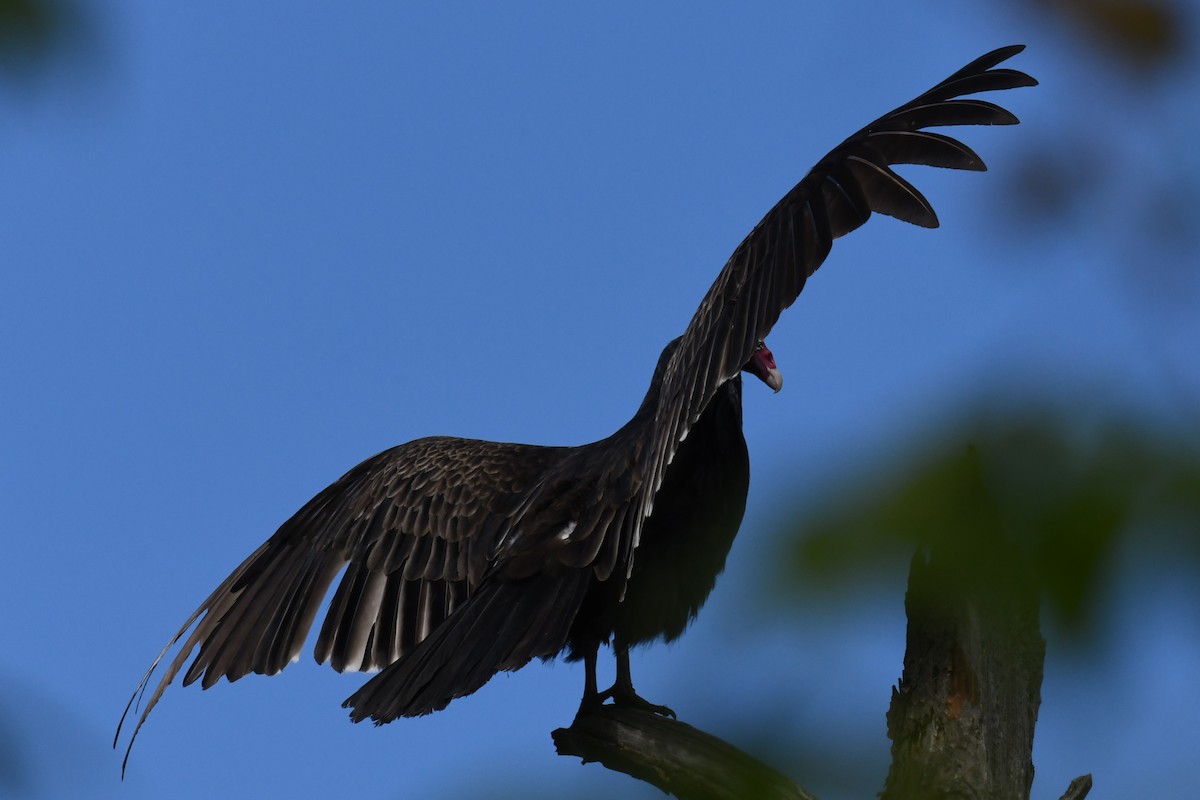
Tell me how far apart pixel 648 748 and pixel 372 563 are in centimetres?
159

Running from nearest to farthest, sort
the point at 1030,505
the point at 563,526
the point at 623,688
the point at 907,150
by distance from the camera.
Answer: the point at 1030,505 → the point at 907,150 → the point at 563,526 → the point at 623,688

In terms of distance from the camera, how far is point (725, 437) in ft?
12.8

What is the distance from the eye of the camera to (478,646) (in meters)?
3.46

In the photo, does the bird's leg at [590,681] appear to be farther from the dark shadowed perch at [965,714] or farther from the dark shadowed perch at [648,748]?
the dark shadowed perch at [965,714]

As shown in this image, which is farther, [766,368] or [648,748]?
[766,368]

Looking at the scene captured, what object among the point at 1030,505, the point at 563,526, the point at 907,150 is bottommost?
the point at 1030,505

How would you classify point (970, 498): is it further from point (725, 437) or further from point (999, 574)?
point (725, 437)

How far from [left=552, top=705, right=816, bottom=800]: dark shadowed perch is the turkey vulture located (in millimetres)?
263

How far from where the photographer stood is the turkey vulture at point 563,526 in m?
3.22

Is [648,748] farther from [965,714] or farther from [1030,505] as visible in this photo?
[1030,505]

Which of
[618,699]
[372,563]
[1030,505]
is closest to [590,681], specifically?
[618,699]

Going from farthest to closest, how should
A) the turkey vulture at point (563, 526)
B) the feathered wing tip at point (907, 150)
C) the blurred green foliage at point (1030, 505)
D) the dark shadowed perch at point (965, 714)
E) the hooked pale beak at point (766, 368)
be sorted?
the hooked pale beak at point (766, 368) → the turkey vulture at point (563, 526) → the feathered wing tip at point (907, 150) → the dark shadowed perch at point (965, 714) → the blurred green foliage at point (1030, 505)

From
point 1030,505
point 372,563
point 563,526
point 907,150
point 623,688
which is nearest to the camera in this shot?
point 1030,505

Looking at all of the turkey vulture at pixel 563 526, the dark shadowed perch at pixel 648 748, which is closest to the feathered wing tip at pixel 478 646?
the turkey vulture at pixel 563 526
